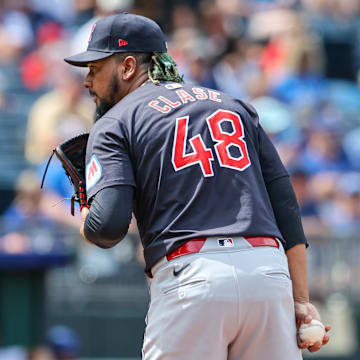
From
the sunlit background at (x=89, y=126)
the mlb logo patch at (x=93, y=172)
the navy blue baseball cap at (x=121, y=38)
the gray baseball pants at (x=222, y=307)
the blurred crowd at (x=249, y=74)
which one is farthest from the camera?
the blurred crowd at (x=249, y=74)

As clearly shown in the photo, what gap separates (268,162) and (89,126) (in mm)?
5264

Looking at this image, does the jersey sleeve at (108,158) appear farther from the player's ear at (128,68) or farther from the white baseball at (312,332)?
the white baseball at (312,332)

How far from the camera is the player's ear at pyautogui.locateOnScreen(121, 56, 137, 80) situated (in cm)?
344

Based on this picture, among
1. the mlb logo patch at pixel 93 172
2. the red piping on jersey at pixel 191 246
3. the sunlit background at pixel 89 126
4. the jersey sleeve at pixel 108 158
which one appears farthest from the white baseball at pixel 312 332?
the sunlit background at pixel 89 126

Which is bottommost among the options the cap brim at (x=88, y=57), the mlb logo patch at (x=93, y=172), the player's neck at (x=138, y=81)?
the mlb logo patch at (x=93, y=172)

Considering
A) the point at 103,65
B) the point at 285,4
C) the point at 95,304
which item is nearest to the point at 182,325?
the point at 103,65

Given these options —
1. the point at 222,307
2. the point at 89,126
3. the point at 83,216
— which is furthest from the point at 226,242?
the point at 89,126

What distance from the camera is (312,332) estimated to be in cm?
326

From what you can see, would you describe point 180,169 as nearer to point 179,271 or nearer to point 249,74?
point 179,271

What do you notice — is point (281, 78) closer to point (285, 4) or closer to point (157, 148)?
point (285, 4)

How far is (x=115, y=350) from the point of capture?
24.5 feet

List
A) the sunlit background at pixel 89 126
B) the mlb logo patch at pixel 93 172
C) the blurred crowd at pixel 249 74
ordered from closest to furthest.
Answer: the mlb logo patch at pixel 93 172, the sunlit background at pixel 89 126, the blurred crowd at pixel 249 74

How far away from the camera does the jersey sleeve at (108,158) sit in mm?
3152

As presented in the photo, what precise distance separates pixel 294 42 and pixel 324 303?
14.1 ft
